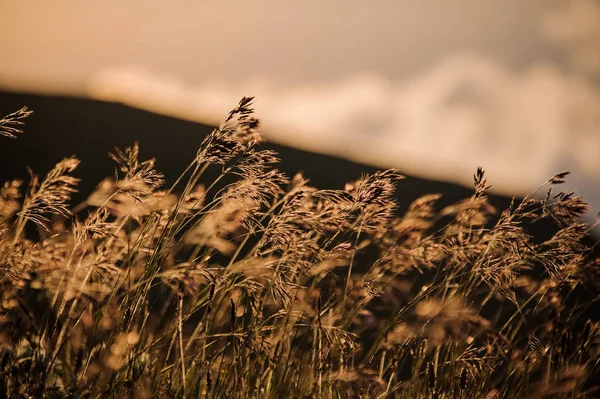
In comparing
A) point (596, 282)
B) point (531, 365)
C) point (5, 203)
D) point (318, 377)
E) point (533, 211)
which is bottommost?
point (318, 377)

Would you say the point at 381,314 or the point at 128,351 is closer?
the point at 128,351

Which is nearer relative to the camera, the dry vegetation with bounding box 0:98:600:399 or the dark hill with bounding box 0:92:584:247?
the dry vegetation with bounding box 0:98:600:399

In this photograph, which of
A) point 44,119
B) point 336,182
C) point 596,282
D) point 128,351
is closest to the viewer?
point 128,351

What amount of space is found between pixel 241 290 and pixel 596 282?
54.4 inches

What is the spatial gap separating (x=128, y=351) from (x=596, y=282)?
5.69 ft

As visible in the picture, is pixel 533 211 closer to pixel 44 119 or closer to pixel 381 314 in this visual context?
pixel 381 314

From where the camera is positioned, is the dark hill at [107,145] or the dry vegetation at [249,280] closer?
the dry vegetation at [249,280]

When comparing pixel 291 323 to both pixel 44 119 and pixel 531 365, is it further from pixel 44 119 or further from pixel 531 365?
pixel 44 119

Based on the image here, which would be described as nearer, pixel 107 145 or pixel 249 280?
pixel 249 280

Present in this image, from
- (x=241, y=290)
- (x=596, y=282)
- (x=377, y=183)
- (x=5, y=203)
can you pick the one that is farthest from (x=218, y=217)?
(x=596, y=282)

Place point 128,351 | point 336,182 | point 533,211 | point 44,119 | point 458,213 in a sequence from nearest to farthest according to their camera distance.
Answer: point 128,351, point 533,211, point 458,213, point 44,119, point 336,182

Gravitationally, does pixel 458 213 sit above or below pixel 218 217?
above

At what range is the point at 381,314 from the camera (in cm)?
523

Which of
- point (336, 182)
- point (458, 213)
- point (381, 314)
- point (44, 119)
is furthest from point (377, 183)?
point (44, 119)
